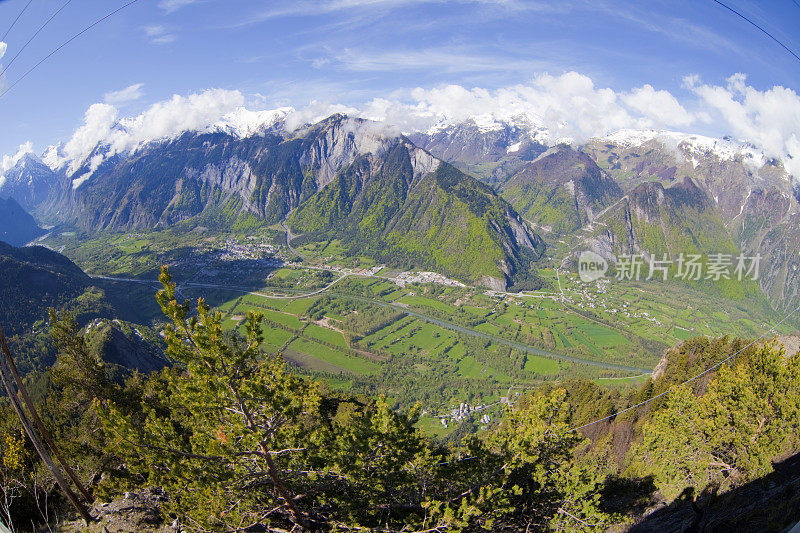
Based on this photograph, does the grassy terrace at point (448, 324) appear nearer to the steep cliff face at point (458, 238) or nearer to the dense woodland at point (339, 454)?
the steep cliff face at point (458, 238)

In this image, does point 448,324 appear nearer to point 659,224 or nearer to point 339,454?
point 339,454

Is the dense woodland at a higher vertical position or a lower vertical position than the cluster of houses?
higher

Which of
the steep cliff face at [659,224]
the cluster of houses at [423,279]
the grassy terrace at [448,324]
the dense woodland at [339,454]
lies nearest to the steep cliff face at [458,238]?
the cluster of houses at [423,279]

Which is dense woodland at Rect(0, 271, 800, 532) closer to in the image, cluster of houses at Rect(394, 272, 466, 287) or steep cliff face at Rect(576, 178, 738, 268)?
steep cliff face at Rect(576, 178, 738, 268)

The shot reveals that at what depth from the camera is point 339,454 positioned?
9930 mm

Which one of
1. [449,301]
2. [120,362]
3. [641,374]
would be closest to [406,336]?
[449,301]

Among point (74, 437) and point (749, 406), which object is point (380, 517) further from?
point (74, 437)

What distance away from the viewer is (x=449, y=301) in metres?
116

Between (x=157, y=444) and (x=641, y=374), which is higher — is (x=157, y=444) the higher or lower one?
the higher one

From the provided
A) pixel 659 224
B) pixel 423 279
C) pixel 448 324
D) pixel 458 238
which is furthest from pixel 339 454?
pixel 659 224

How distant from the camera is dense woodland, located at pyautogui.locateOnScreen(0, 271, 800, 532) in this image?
24.6 feet

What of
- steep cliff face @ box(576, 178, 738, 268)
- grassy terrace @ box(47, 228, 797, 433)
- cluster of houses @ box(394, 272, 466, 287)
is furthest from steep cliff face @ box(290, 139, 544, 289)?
steep cliff face @ box(576, 178, 738, 268)

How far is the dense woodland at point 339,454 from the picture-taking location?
750cm

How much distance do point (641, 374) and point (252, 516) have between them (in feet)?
283
